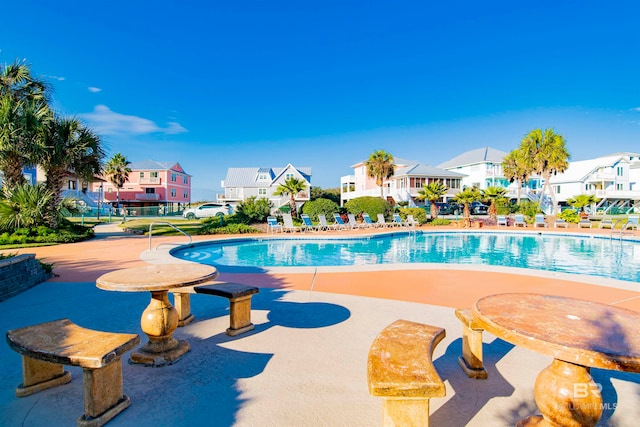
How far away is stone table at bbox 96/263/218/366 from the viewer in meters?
3.67

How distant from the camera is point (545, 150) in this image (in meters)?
34.1

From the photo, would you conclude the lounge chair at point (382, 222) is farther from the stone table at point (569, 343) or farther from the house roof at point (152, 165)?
the house roof at point (152, 165)

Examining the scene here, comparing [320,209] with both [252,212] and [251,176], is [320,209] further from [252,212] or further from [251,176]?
[251,176]

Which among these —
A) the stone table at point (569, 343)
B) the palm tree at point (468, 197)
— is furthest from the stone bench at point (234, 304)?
the palm tree at point (468, 197)

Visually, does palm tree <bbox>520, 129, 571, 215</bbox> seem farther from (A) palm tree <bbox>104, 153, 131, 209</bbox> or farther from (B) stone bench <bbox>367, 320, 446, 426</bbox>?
(A) palm tree <bbox>104, 153, 131, 209</bbox>

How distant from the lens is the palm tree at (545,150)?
33688mm

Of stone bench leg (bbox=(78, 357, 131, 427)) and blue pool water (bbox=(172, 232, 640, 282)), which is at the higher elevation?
stone bench leg (bbox=(78, 357, 131, 427))

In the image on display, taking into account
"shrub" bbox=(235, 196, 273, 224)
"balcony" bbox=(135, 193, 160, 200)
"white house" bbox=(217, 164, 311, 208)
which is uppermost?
"white house" bbox=(217, 164, 311, 208)

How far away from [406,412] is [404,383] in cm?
23

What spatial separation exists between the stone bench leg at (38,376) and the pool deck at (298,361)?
0.35 feet

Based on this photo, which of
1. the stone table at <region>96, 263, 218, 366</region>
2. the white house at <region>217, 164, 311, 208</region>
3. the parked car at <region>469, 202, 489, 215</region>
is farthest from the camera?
the white house at <region>217, 164, 311, 208</region>

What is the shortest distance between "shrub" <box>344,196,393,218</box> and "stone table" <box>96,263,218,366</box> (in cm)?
2347

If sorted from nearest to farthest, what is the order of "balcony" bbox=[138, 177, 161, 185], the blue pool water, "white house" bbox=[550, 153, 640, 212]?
the blue pool water
"white house" bbox=[550, 153, 640, 212]
"balcony" bbox=[138, 177, 161, 185]

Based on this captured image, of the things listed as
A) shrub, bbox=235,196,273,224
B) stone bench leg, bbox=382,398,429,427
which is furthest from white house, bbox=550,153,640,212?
stone bench leg, bbox=382,398,429,427
